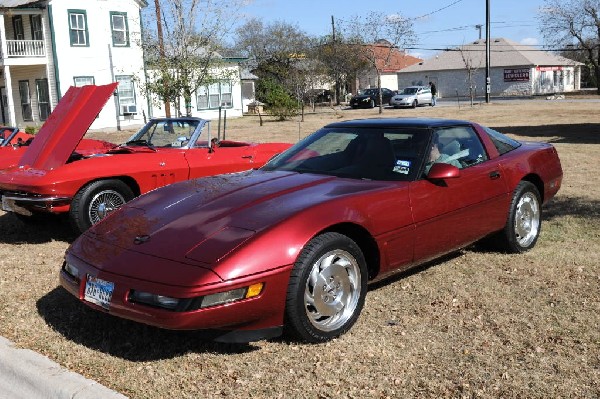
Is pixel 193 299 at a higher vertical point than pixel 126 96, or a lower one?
lower

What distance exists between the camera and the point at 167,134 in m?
7.97

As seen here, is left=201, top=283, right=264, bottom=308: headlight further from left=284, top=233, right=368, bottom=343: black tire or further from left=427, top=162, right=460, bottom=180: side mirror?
left=427, top=162, right=460, bottom=180: side mirror

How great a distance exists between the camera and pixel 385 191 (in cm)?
450

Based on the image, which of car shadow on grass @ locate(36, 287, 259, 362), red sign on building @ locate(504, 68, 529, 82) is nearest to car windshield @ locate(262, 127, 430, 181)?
Result: car shadow on grass @ locate(36, 287, 259, 362)

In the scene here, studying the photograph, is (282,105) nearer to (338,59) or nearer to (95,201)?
(338,59)

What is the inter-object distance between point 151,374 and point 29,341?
108 centimetres

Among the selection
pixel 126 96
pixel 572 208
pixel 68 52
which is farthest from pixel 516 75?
pixel 572 208

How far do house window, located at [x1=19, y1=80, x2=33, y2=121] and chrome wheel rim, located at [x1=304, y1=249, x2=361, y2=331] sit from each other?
3157cm

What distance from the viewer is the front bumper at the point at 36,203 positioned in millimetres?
6582

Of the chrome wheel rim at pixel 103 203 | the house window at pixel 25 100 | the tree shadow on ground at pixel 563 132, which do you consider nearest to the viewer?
the chrome wheel rim at pixel 103 203

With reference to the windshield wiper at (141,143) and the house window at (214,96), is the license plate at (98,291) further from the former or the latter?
the house window at (214,96)

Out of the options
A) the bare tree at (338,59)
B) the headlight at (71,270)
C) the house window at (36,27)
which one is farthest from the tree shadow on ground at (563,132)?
the bare tree at (338,59)

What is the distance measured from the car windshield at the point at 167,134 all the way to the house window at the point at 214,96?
88.5 ft

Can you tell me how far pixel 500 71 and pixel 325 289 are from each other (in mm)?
62618
